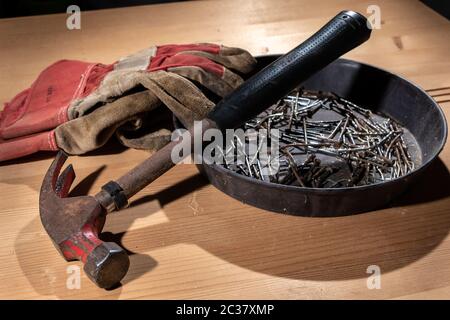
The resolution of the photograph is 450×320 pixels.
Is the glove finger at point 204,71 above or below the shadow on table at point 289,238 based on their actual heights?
above

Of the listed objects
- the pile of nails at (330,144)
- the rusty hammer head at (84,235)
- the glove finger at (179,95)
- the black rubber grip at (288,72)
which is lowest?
the rusty hammer head at (84,235)

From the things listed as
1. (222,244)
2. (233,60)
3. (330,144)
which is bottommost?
(222,244)

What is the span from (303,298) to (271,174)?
29cm

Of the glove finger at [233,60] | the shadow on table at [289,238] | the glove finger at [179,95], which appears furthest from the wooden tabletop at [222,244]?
the glove finger at [233,60]

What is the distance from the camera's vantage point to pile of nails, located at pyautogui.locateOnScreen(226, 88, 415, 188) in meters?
1.03

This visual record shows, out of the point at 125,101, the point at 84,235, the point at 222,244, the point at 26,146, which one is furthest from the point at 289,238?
the point at 26,146

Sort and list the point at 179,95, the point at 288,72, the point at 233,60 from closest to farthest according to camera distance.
Result: the point at 288,72
the point at 179,95
the point at 233,60

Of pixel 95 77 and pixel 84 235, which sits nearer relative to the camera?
pixel 84 235

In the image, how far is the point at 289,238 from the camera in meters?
0.94

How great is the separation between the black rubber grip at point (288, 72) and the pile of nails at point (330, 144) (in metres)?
0.15

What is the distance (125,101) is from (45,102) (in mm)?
263

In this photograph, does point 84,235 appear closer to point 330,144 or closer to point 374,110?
point 330,144

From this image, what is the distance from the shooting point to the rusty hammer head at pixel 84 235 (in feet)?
2.68

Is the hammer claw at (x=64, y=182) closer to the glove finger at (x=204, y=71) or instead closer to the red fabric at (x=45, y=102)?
the red fabric at (x=45, y=102)
